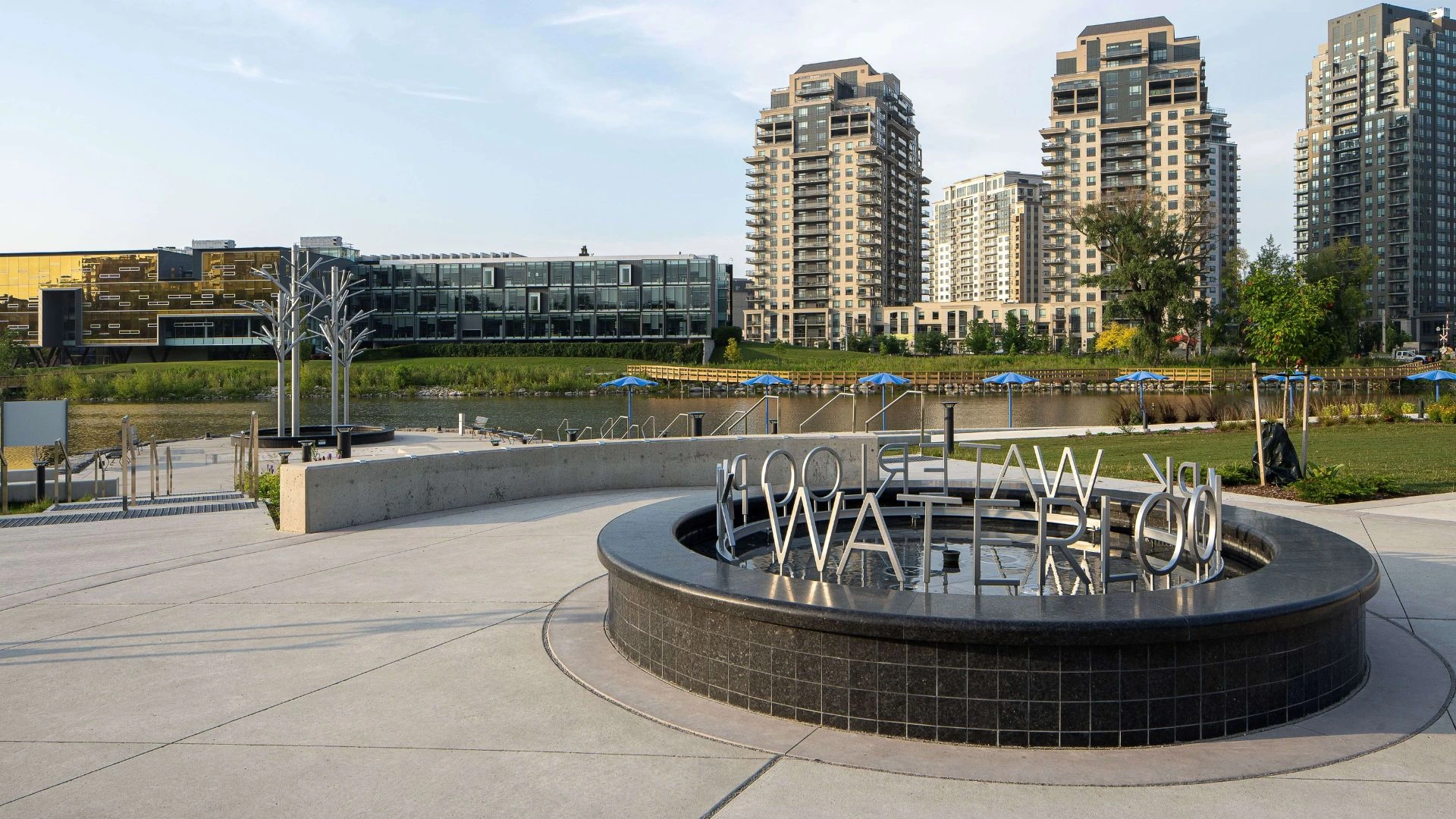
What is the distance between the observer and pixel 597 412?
60.1 meters

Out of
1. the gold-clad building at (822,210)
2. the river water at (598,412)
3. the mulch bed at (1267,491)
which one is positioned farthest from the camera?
the gold-clad building at (822,210)

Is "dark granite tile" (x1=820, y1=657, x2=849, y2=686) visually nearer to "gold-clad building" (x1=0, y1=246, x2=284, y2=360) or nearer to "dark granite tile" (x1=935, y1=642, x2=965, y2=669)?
"dark granite tile" (x1=935, y1=642, x2=965, y2=669)

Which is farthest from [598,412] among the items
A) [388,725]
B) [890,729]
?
[890,729]

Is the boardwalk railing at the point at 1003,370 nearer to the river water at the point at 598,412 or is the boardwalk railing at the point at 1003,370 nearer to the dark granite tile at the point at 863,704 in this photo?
the river water at the point at 598,412

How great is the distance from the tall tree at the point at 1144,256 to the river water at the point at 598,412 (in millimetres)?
10134

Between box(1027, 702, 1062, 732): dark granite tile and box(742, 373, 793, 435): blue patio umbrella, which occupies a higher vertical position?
box(742, 373, 793, 435): blue patio umbrella

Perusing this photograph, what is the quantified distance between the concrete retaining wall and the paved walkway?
98.2 inches

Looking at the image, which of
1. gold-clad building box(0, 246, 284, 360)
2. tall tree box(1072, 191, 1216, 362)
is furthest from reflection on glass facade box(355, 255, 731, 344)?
tall tree box(1072, 191, 1216, 362)

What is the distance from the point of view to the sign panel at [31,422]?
51.6ft

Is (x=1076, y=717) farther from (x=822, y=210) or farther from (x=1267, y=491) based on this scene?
(x=822, y=210)

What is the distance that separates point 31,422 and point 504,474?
7.95 metres

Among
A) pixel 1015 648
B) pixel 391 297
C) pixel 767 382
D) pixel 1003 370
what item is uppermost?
pixel 391 297

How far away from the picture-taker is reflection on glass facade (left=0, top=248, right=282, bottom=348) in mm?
102625

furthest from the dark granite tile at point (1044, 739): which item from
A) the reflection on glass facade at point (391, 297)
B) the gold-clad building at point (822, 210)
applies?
the gold-clad building at point (822, 210)
